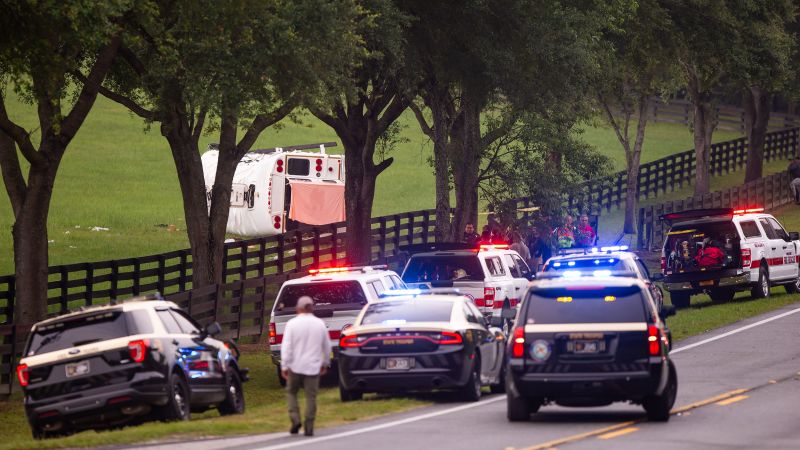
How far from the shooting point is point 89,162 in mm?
69750

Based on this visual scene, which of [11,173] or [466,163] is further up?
[466,163]

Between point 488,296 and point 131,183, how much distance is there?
3936 cm

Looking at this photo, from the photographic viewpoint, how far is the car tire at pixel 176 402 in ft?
58.3

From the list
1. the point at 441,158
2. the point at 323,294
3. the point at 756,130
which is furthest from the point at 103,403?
the point at 756,130

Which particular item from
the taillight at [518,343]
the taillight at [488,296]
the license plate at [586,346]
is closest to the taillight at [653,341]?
the license plate at [586,346]

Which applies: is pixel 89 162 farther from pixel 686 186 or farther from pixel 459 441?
pixel 459 441

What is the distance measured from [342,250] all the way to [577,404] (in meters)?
26.3

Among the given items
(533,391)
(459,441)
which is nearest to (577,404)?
(533,391)

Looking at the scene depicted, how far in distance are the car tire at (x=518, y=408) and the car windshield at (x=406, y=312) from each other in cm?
298

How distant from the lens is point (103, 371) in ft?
57.3

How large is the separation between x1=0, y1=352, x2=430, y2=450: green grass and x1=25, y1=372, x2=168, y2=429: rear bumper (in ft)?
0.71

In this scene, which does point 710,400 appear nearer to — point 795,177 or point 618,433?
point 618,433

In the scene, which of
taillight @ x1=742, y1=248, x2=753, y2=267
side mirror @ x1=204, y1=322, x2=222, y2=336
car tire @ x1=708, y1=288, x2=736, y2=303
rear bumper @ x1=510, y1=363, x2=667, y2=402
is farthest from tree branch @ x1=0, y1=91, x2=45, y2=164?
car tire @ x1=708, y1=288, x2=736, y2=303

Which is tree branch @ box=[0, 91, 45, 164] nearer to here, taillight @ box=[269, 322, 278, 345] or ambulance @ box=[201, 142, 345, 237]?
taillight @ box=[269, 322, 278, 345]
